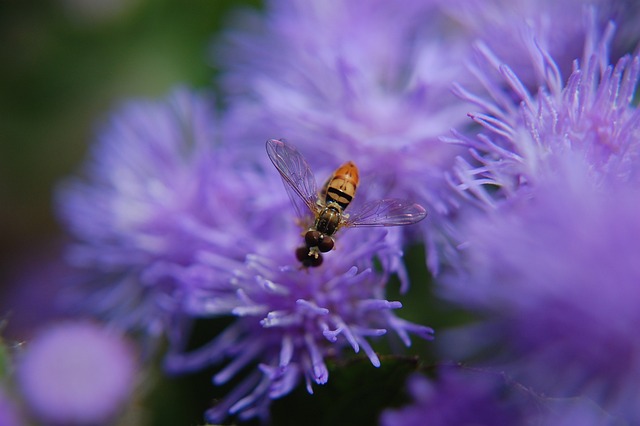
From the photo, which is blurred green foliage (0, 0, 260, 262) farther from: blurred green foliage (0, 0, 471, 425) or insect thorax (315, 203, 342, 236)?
insect thorax (315, 203, 342, 236)

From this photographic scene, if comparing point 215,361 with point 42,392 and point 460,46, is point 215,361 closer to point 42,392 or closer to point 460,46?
point 42,392

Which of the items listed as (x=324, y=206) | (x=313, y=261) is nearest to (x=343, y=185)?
(x=324, y=206)

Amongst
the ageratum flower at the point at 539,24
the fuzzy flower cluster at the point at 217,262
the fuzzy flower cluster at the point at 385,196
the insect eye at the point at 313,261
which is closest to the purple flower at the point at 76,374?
the fuzzy flower cluster at the point at 385,196

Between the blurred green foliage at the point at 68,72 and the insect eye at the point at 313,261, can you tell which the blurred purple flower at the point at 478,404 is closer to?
the insect eye at the point at 313,261

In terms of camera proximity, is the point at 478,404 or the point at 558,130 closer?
the point at 478,404

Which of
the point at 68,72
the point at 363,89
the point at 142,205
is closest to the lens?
the point at 363,89

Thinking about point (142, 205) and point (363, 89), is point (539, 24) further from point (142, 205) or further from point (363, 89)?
point (142, 205)
